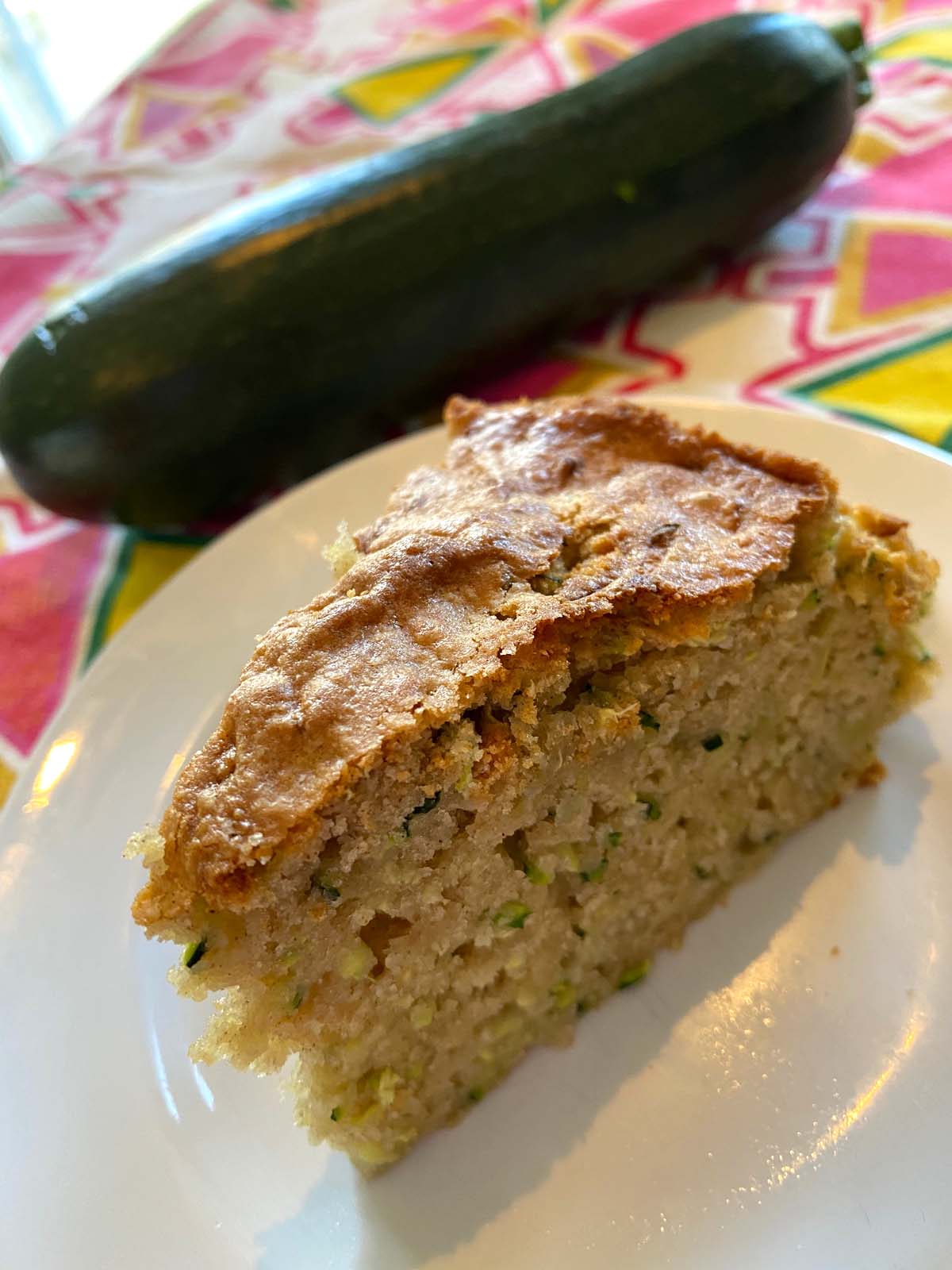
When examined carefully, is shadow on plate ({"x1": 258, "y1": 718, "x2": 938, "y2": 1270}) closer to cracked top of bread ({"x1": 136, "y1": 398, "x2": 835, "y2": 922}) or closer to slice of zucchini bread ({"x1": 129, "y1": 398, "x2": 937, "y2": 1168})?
slice of zucchini bread ({"x1": 129, "y1": 398, "x2": 937, "y2": 1168})

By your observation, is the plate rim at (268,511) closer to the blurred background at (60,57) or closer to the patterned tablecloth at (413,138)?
the patterned tablecloth at (413,138)

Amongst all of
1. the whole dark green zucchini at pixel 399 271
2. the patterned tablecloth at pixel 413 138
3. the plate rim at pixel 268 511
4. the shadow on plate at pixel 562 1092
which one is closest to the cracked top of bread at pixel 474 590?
the plate rim at pixel 268 511

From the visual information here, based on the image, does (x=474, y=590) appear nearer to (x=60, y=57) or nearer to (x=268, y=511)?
(x=268, y=511)

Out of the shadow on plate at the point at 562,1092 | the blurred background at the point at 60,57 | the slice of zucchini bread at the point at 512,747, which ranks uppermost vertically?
the blurred background at the point at 60,57

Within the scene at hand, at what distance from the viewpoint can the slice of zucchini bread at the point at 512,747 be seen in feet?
4.96

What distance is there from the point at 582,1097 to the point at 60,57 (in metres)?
7.67

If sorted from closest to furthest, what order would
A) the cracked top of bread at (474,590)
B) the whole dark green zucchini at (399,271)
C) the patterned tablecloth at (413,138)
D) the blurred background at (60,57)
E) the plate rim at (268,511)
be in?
the cracked top of bread at (474,590) → the plate rim at (268,511) → the whole dark green zucchini at (399,271) → the patterned tablecloth at (413,138) → the blurred background at (60,57)

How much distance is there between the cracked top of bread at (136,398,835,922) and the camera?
148 cm

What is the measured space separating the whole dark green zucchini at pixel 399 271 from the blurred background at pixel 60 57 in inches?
171

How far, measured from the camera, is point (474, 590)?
1693 millimetres

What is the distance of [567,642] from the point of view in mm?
1669

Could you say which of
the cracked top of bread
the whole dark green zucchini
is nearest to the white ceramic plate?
the cracked top of bread

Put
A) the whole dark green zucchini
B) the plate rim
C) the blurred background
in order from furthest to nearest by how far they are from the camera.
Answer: the blurred background → the whole dark green zucchini → the plate rim

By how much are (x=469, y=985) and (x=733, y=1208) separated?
1.82 feet
